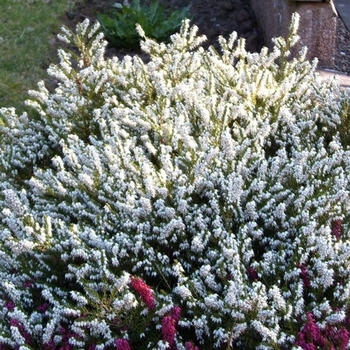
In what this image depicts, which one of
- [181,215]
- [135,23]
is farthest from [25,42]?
[181,215]

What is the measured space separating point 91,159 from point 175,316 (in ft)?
2.69

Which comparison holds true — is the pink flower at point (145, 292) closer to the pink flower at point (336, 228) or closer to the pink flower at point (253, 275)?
the pink flower at point (253, 275)

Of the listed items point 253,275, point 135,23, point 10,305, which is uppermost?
point 135,23

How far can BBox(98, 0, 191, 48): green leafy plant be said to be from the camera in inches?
210

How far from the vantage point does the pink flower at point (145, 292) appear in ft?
7.09

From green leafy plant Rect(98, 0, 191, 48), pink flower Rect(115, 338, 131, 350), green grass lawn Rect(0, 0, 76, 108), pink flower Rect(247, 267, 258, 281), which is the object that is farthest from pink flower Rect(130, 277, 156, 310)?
green leafy plant Rect(98, 0, 191, 48)

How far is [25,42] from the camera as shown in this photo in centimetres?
541

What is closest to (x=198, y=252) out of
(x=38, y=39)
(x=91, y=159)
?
(x=91, y=159)

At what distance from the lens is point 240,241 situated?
91.3 inches

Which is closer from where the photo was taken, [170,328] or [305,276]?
[170,328]

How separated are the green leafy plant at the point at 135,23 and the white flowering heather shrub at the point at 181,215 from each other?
7.04ft

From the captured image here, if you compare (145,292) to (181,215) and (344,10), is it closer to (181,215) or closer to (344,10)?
(181,215)

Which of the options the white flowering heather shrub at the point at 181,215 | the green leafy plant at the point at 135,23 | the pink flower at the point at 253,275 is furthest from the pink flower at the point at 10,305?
the green leafy plant at the point at 135,23

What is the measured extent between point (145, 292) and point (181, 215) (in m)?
0.40
